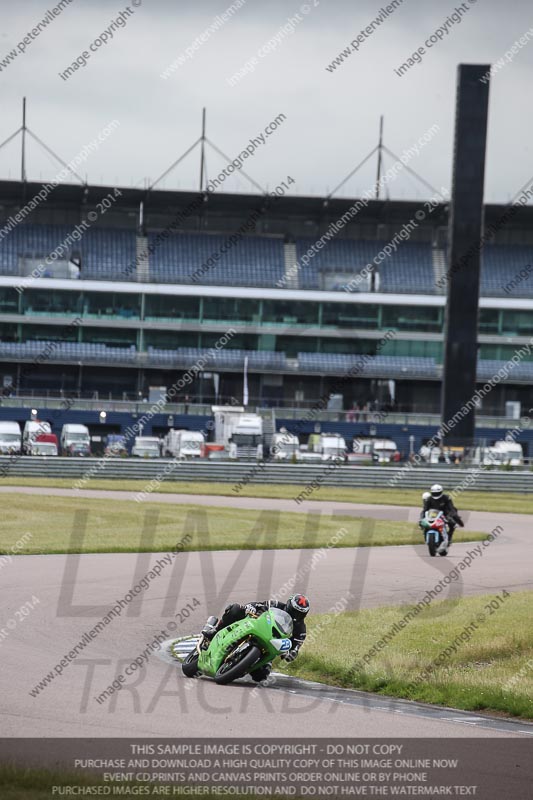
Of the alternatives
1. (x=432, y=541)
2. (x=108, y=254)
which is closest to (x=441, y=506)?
(x=432, y=541)

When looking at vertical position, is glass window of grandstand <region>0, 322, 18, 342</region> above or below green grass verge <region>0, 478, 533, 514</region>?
above

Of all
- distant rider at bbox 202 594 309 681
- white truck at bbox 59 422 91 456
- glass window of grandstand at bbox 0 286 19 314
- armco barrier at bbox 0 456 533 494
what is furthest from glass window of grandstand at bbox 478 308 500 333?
distant rider at bbox 202 594 309 681

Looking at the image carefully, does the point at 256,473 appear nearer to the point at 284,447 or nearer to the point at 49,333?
the point at 284,447

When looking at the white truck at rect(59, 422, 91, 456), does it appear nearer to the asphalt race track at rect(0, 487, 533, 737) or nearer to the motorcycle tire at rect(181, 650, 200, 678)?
the asphalt race track at rect(0, 487, 533, 737)

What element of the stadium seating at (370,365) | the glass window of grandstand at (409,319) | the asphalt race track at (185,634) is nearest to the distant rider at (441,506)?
the asphalt race track at (185,634)

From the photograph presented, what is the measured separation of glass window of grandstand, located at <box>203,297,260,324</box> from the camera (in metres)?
83.6

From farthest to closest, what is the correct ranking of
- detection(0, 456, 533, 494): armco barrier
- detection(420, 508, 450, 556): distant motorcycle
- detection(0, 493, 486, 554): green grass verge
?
detection(0, 456, 533, 494): armco barrier → detection(420, 508, 450, 556): distant motorcycle → detection(0, 493, 486, 554): green grass verge

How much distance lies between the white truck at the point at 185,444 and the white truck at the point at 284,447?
387cm

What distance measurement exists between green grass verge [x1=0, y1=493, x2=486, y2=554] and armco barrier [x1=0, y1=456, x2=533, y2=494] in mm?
13762

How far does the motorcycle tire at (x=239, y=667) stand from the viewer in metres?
11.3

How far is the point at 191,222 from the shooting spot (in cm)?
8938

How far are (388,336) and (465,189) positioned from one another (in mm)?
25711

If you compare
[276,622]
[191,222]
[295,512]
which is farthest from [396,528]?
[191,222]

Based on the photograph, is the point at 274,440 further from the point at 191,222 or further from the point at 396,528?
Answer: the point at 396,528
